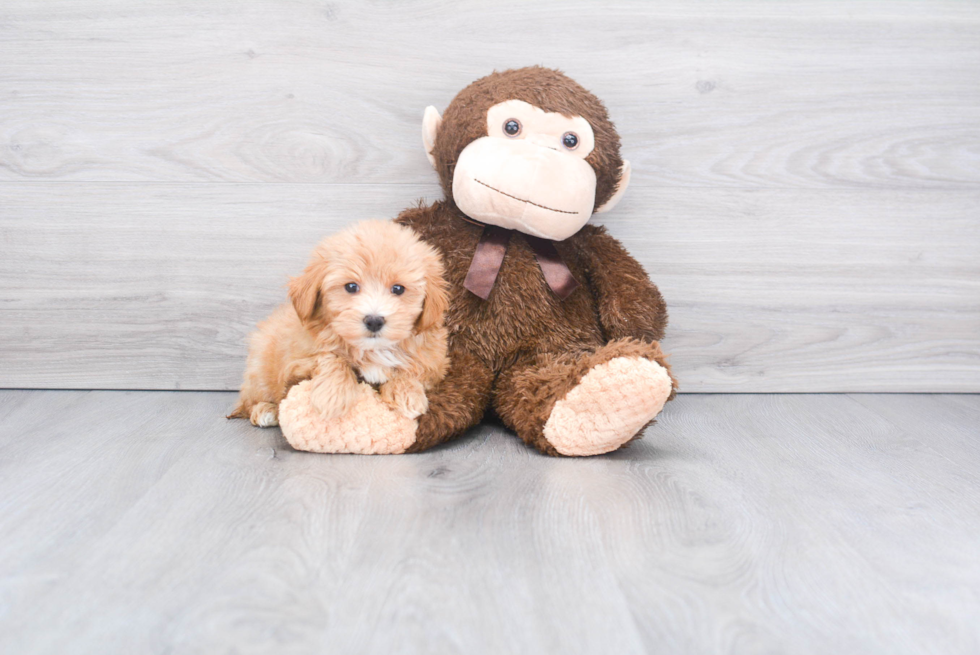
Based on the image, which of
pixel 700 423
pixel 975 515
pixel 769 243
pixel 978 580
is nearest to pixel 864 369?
pixel 769 243

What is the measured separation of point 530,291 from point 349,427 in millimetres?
344

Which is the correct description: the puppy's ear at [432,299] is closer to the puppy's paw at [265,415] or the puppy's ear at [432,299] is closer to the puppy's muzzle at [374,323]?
the puppy's muzzle at [374,323]

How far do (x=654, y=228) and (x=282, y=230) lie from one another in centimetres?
67

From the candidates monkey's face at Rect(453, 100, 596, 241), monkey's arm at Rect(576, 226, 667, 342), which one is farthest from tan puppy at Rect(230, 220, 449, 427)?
monkey's arm at Rect(576, 226, 667, 342)

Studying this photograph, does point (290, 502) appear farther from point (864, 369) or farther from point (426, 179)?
point (864, 369)

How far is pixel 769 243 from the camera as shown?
51.6 inches

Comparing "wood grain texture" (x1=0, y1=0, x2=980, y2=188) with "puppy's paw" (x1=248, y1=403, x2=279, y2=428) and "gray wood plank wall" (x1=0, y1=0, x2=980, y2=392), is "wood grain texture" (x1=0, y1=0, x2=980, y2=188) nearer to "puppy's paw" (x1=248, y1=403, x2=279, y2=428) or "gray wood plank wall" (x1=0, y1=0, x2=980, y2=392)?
"gray wood plank wall" (x1=0, y1=0, x2=980, y2=392)

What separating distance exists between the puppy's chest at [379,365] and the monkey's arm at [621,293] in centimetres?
34

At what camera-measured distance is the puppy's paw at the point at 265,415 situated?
42.8 inches

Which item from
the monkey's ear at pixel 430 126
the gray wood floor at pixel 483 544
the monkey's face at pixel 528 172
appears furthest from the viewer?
the monkey's ear at pixel 430 126

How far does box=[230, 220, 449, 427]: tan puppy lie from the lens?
92 centimetres

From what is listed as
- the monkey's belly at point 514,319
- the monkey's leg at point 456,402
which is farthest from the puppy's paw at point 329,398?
the monkey's belly at point 514,319

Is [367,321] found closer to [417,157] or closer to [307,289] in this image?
[307,289]

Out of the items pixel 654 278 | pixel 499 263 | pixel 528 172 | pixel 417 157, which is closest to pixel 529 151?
pixel 528 172
